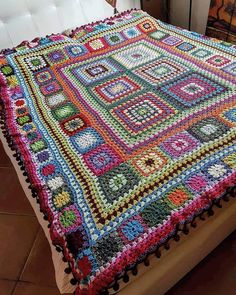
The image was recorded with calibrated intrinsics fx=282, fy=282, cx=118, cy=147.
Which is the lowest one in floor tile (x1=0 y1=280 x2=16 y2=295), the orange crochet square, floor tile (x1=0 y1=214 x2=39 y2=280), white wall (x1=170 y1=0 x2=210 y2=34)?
floor tile (x1=0 y1=280 x2=16 y2=295)

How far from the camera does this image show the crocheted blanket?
0.76 metres

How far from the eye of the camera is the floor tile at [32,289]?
1.09 m

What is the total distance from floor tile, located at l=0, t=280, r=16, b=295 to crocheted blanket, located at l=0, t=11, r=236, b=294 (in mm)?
457

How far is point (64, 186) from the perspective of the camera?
0.90 m

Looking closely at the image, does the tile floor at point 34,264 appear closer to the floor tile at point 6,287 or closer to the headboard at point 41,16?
the floor tile at point 6,287

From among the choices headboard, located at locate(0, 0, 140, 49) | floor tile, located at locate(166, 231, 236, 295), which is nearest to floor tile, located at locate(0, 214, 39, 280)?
floor tile, located at locate(166, 231, 236, 295)

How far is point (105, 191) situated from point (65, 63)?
903 mm

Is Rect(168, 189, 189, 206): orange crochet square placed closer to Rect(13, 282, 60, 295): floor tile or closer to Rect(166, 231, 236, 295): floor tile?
Rect(166, 231, 236, 295): floor tile

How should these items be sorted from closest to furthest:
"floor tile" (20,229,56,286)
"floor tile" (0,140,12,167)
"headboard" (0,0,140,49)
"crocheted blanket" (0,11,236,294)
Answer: "crocheted blanket" (0,11,236,294) → "floor tile" (20,229,56,286) → "headboard" (0,0,140,49) → "floor tile" (0,140,12,167)

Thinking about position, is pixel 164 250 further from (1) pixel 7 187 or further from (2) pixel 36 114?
(1) pixel 7 187

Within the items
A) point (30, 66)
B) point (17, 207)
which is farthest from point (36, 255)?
point (30, 66)

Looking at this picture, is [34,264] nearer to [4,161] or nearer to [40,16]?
[4,161]

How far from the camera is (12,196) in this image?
1485mm

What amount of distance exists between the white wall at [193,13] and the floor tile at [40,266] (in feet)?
5.75
